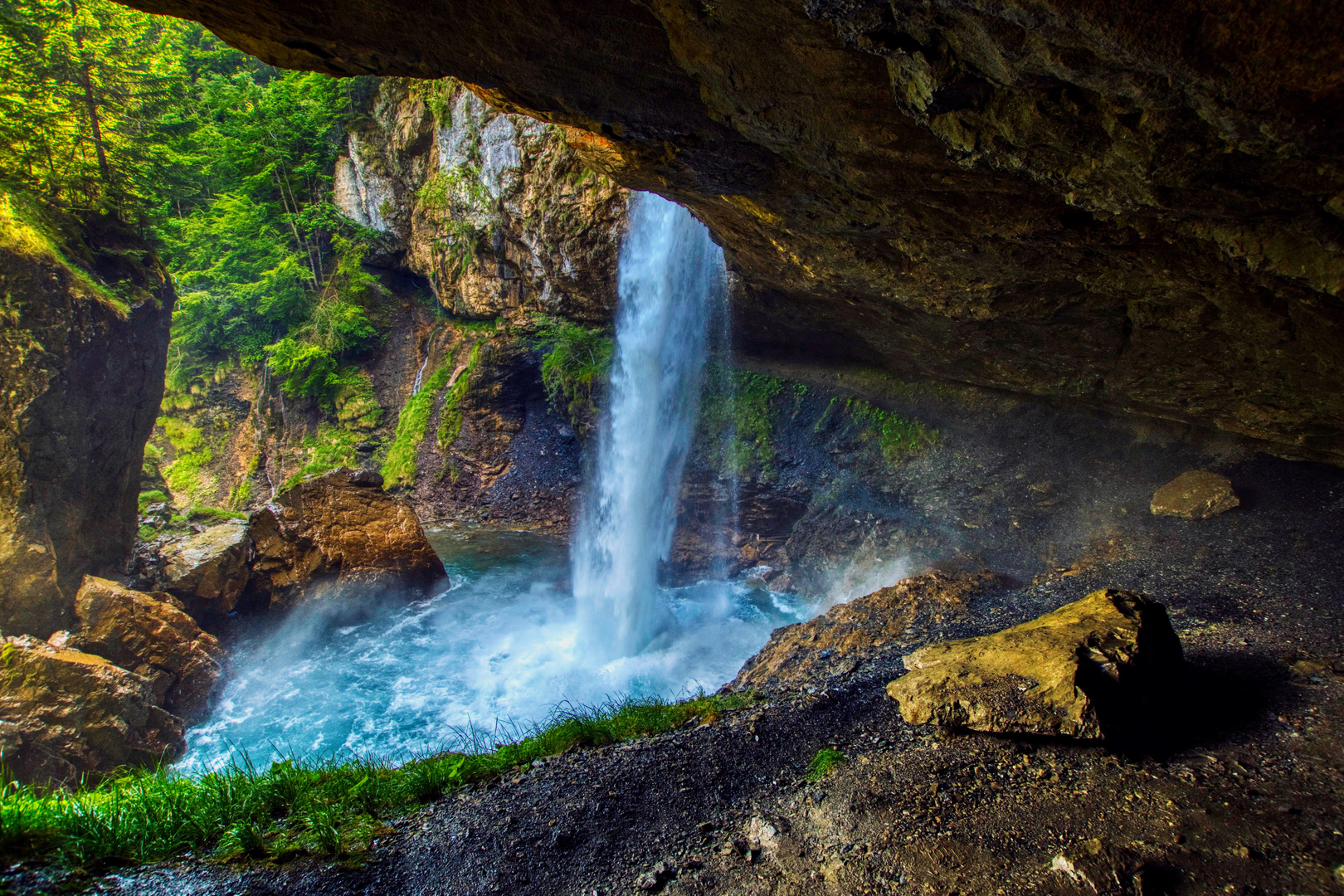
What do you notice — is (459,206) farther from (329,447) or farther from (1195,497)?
(1195,497)

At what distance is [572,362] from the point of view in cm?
1451

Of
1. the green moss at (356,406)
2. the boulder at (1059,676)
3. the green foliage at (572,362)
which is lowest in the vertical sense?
the green moss at (356,406)

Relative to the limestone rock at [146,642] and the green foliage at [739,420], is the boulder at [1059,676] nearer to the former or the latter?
the green foliage at [739,420]

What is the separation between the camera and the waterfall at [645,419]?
11008mm

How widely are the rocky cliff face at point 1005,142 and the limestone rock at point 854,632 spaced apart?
3.26m

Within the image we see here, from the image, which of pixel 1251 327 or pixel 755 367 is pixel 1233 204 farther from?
pixel 755 367

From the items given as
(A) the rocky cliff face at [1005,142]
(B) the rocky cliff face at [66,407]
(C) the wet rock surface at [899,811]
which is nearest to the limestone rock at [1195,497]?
(A) the rocky cliff face at [1005,142]

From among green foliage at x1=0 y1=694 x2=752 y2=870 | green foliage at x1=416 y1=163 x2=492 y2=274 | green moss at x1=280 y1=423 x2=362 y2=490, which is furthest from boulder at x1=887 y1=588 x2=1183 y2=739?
green moss at x1=280 y1=423 x2=362 y2=490

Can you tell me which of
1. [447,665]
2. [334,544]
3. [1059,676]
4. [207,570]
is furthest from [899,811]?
[207,570]

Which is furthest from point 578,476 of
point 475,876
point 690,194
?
point 475,876

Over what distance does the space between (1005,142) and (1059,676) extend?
10.7 feet

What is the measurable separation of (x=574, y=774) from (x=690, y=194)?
18.7ft

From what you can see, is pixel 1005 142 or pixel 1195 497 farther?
pixel 1195 497

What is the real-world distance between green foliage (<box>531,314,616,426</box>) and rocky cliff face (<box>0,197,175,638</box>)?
24.3 feet
